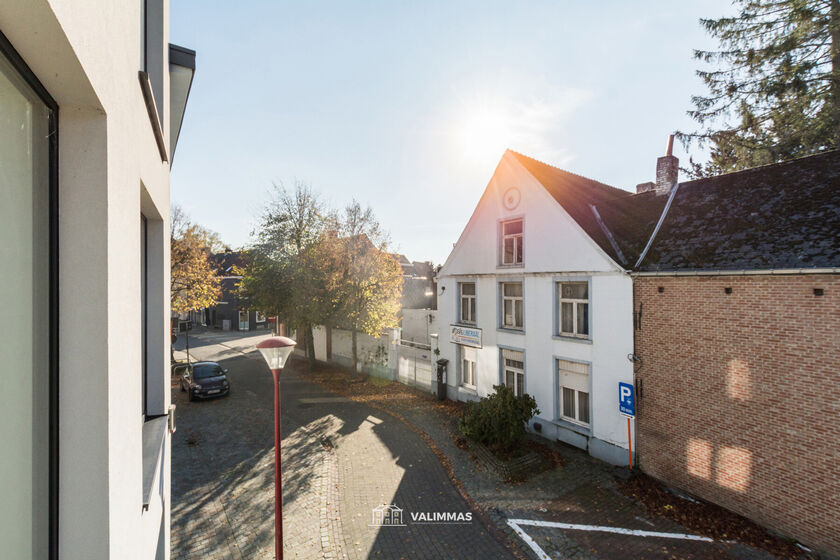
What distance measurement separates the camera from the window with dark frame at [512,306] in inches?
531

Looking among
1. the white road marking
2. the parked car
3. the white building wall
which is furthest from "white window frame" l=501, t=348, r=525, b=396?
the parked car

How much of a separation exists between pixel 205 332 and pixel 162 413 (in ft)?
135

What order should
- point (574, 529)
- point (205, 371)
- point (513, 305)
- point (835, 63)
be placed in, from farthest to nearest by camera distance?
point (205, 371)
point (513, 305)
point (835, 63)
point (574, 529)

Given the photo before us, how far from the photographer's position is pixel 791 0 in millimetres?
13070

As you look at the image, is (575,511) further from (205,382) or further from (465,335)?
(205,382)

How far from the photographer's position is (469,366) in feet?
50.6

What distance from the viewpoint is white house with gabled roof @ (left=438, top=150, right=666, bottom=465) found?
10.6 meters

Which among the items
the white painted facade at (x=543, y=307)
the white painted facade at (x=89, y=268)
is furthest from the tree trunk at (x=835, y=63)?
the white painted facade at (x=89, y=268)

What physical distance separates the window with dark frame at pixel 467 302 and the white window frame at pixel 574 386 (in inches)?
167

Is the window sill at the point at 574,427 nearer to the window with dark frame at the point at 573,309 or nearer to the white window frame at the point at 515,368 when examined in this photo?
the white window frame at the point at 515,368

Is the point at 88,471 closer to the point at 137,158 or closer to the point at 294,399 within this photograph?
the point at 137,158

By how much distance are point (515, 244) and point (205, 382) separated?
14506 mm

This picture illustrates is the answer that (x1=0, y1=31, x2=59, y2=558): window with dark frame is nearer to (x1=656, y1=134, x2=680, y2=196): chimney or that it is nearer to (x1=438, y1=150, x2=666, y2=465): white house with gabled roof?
(x1=438, y1=150, x2=666, y2=465): white house with gabled roof

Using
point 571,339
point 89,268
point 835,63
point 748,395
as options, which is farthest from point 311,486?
point 835,63
